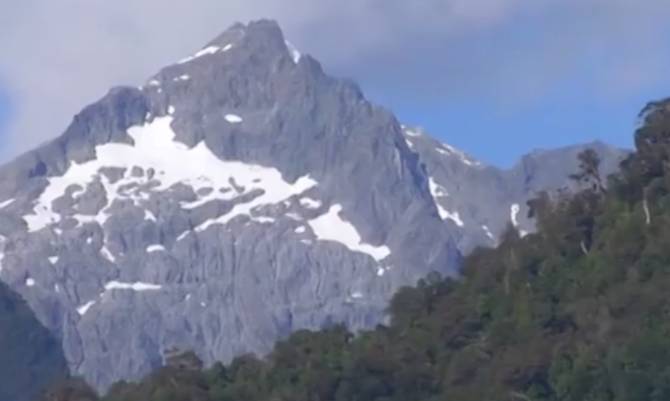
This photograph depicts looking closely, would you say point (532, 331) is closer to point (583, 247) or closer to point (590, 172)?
point (583, 247)

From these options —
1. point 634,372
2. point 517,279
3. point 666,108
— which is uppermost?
point 666,108

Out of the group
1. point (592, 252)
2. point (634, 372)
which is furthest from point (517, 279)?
point (634, 372)

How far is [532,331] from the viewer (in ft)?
297

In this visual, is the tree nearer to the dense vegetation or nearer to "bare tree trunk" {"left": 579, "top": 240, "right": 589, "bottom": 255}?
the dense vegetation

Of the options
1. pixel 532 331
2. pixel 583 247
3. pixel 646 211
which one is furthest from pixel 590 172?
pixel 532 331

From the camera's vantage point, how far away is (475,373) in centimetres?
8981

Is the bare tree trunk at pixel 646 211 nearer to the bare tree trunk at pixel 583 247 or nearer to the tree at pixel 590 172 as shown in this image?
the bare tree trunk at pixel 583 247

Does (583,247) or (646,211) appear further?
(583,247)

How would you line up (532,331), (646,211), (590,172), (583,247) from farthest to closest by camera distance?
(590,172), (583,247), (646,211), (532,331)

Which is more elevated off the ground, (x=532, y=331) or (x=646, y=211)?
(x=646, y=211)

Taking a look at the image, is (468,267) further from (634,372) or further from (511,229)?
(634,372)

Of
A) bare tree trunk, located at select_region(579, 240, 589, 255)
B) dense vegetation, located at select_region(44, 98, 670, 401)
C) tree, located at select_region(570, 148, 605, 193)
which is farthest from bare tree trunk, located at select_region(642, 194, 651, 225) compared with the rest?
tree, located at select_region(570, 148, 605, 193)

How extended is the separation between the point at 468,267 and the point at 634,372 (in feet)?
101

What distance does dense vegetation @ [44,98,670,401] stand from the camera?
3300 inches
